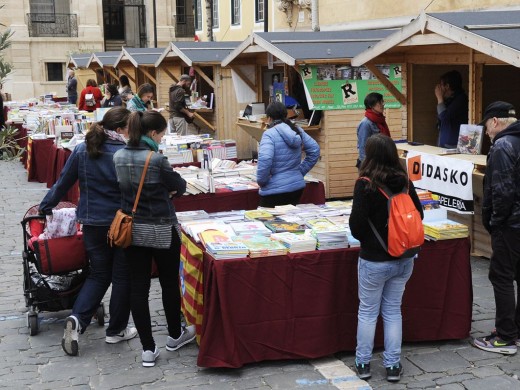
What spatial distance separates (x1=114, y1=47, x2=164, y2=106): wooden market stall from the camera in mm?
19047

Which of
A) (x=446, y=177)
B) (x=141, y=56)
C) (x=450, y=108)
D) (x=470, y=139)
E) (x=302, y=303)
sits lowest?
(x=302, y=303)

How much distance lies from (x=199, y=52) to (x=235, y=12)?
503 inches

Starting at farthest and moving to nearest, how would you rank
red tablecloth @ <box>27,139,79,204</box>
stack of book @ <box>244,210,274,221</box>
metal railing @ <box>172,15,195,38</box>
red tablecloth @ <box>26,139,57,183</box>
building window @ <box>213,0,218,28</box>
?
metal railing @ <box>172,15,195,38</box>
building window @ <box>213,0,218,28</box>
red tablecloth @ <box>26,139,57,183</box>
red tablecloth @ <box>27,139,79,204</box>
stack of book @ <box>244,210,274,221</box>

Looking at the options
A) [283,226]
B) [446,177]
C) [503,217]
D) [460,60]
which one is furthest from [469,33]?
[283,226]

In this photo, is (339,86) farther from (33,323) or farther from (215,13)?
(215,13)

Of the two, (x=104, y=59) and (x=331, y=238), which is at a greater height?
(x=104, y=59)

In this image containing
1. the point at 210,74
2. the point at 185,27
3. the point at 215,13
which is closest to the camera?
the point at 210,74

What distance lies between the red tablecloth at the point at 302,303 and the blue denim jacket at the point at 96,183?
0.69m

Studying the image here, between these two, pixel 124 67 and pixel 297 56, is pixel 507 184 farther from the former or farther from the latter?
pixel 124 67

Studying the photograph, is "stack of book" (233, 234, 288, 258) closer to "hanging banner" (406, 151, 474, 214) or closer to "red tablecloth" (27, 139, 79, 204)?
"hanging banner" (406, 151, 474, 214)

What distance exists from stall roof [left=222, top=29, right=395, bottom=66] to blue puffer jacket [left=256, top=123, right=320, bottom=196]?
324 centimetres

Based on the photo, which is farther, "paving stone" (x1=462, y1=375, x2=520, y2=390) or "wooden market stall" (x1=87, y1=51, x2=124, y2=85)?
"wooden market stall" (x1=87, y1=51, x2=124, y2=85)

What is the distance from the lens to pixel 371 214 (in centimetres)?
501

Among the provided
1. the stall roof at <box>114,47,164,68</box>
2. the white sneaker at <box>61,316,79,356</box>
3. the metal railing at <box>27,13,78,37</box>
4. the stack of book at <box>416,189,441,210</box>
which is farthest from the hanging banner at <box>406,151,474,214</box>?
the metal railing at <box>27,13,78,37</box>
